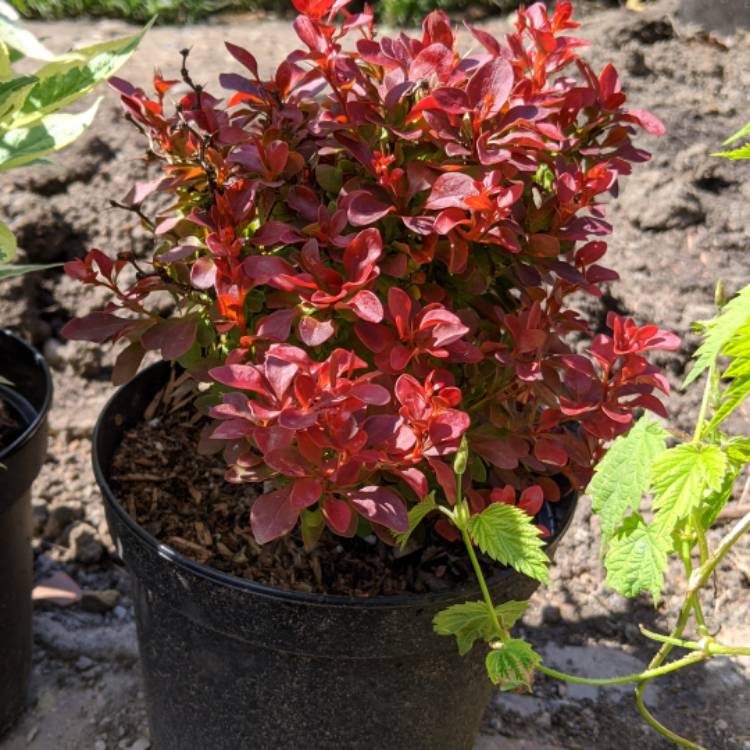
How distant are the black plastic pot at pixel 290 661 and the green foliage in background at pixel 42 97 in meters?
0.50

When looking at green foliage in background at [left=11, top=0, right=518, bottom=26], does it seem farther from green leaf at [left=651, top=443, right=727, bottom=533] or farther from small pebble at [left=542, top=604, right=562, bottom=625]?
green leaf at [left=651, top=443, right=727, bottom=533]

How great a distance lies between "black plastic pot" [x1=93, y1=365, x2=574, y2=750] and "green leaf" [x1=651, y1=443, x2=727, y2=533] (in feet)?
0.95

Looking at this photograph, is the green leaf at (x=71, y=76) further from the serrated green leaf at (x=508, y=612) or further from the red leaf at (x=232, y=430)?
the serrated green leaf at (x=508, y=612)

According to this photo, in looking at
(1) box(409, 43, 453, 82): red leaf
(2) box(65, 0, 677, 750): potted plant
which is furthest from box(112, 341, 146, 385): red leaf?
(1) box(409, 43, 453, 82): red leaf

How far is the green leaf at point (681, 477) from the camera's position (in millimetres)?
1372

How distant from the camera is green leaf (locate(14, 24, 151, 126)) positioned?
5.30 feet

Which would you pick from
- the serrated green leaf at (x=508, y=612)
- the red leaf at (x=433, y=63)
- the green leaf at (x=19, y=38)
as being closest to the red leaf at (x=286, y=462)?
the serrated green leaf at (x=508, y=612)

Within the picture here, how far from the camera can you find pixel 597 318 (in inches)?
106

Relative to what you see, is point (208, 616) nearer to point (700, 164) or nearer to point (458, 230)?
point (458, 230)

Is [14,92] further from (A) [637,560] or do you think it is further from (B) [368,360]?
(A) [637,560]

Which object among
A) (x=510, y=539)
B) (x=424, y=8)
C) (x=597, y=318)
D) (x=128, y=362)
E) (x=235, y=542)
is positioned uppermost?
(x=128, y=362)

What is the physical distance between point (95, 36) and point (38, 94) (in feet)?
10.5

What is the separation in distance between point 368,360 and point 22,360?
2.80 ft

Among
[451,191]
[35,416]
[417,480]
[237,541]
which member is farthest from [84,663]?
[451,191]
